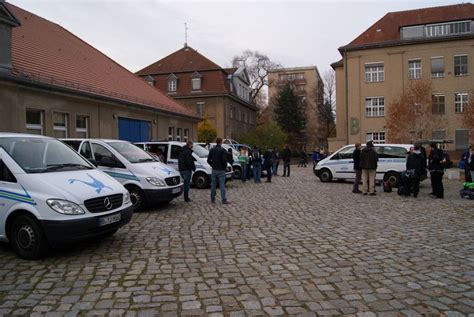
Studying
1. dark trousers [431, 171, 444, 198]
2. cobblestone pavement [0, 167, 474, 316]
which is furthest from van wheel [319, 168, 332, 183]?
cobblestone pavement [0, 167, 474, 316]

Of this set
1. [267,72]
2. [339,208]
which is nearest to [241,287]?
[339,208]

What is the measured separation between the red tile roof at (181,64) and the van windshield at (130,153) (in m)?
39.1

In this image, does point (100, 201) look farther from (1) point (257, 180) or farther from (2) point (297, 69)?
(2) point (297, 69)

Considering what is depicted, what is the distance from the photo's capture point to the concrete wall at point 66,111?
1507 centimetres

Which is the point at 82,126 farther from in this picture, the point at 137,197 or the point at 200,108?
the point at 200,108

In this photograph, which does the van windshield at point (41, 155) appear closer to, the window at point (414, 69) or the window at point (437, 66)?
the window at point (414, 69)

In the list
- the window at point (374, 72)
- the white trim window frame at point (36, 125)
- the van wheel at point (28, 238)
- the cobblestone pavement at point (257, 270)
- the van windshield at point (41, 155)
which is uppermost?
the window at point (374, 72)

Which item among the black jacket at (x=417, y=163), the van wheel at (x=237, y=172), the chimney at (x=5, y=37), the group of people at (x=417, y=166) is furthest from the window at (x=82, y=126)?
the black jacket at (x=417, y=163)

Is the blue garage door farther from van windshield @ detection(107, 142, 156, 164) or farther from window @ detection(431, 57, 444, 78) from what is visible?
window @ detection(431, 57, 444, 78)

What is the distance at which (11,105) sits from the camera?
49.7ft

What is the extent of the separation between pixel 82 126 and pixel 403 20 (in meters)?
38.7

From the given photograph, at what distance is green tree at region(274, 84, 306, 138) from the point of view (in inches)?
2375

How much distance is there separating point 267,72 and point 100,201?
56997 millimetres

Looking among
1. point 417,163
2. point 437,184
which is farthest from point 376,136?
point 437,184
